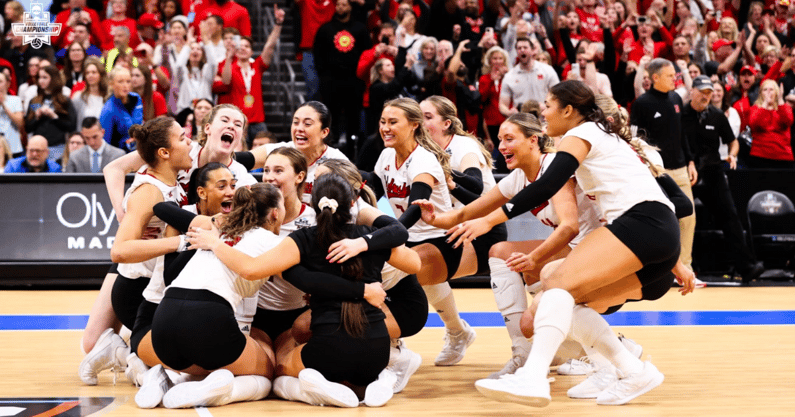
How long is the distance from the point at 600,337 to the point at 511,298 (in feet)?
2.69

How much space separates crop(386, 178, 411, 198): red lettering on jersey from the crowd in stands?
365 cm

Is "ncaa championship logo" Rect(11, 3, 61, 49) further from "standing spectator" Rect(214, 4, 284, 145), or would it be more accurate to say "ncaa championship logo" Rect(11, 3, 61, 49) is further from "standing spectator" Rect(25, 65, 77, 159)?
"standing spectator" Rect(214, 4, 284, 145)

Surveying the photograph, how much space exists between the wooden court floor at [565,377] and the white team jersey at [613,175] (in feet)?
3.31

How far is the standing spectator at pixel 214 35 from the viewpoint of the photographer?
10.7 metres

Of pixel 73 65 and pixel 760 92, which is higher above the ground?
pixel 73 65

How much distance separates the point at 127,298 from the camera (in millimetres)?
4973

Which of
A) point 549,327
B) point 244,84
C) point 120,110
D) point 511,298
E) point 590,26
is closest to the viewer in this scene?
point 549,327

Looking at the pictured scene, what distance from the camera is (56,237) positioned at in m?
9.41

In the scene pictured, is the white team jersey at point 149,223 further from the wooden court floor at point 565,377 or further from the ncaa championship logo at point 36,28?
the ncaa championship logo at point 36,28

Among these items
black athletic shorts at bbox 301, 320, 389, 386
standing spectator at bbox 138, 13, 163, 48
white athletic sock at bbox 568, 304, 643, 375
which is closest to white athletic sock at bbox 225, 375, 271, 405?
black athletic shorts at bbox 301, 320, 389, 386

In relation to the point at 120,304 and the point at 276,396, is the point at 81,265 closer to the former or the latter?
the point at 120,304

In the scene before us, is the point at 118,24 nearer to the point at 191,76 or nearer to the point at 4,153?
the point at 191,76

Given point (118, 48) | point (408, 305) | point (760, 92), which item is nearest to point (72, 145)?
point (118, 48)

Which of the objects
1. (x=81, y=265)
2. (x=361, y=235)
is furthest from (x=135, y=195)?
(x=81, y=265)
